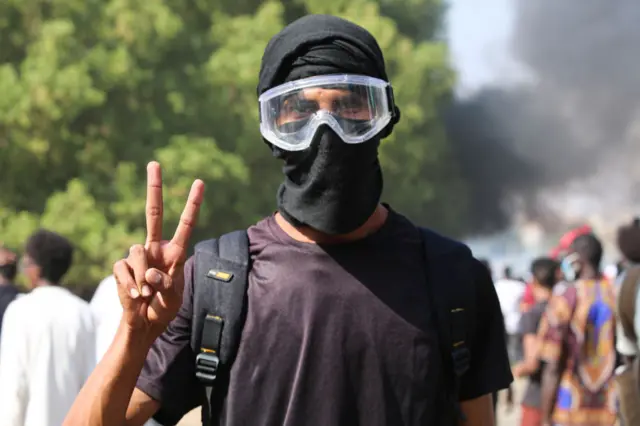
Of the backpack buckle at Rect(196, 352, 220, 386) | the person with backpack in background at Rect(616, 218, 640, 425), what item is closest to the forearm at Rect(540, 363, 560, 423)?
the person with backpack in background at Rect(616, 218, 640, 425)

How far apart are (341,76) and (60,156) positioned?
18100 mm

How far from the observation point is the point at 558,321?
6707 mm

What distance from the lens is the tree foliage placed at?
63.1ft

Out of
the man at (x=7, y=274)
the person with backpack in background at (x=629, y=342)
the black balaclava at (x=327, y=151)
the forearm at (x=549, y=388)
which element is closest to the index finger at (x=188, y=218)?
the black balaclava at (x=327, y=151)

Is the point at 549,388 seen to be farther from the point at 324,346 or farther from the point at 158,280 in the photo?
the point at 158,280

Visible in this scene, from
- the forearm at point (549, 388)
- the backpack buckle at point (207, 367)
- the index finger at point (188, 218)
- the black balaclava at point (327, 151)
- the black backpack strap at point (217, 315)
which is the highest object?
the black balaclava at point (327, 151)

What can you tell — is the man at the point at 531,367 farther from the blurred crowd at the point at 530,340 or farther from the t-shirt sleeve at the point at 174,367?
the t-shirt sleeve at the point at 174,367

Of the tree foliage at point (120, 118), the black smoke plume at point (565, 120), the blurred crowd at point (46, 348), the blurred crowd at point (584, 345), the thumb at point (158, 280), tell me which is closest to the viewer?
the thumb at point (158, 280)

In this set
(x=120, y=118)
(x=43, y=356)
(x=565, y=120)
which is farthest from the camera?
(x=565, y=120)

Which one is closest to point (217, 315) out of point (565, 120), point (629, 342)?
point (629, 342)

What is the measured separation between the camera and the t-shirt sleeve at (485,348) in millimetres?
2580

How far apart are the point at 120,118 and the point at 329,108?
18.8 metres

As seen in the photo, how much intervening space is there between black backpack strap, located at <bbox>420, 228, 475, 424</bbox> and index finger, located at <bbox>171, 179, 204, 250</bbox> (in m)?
0.51

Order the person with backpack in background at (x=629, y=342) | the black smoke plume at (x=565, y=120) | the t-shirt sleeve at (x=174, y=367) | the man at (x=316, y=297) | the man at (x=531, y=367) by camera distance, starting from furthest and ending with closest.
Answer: the black smoke plume at (x=565, y=120) → the man at (x=531, y=367) → the person with backpack in background at (x=629, y=342) → the t-shirt sleeve at (x=174, y=367) → the man at (x=316, y=297)
